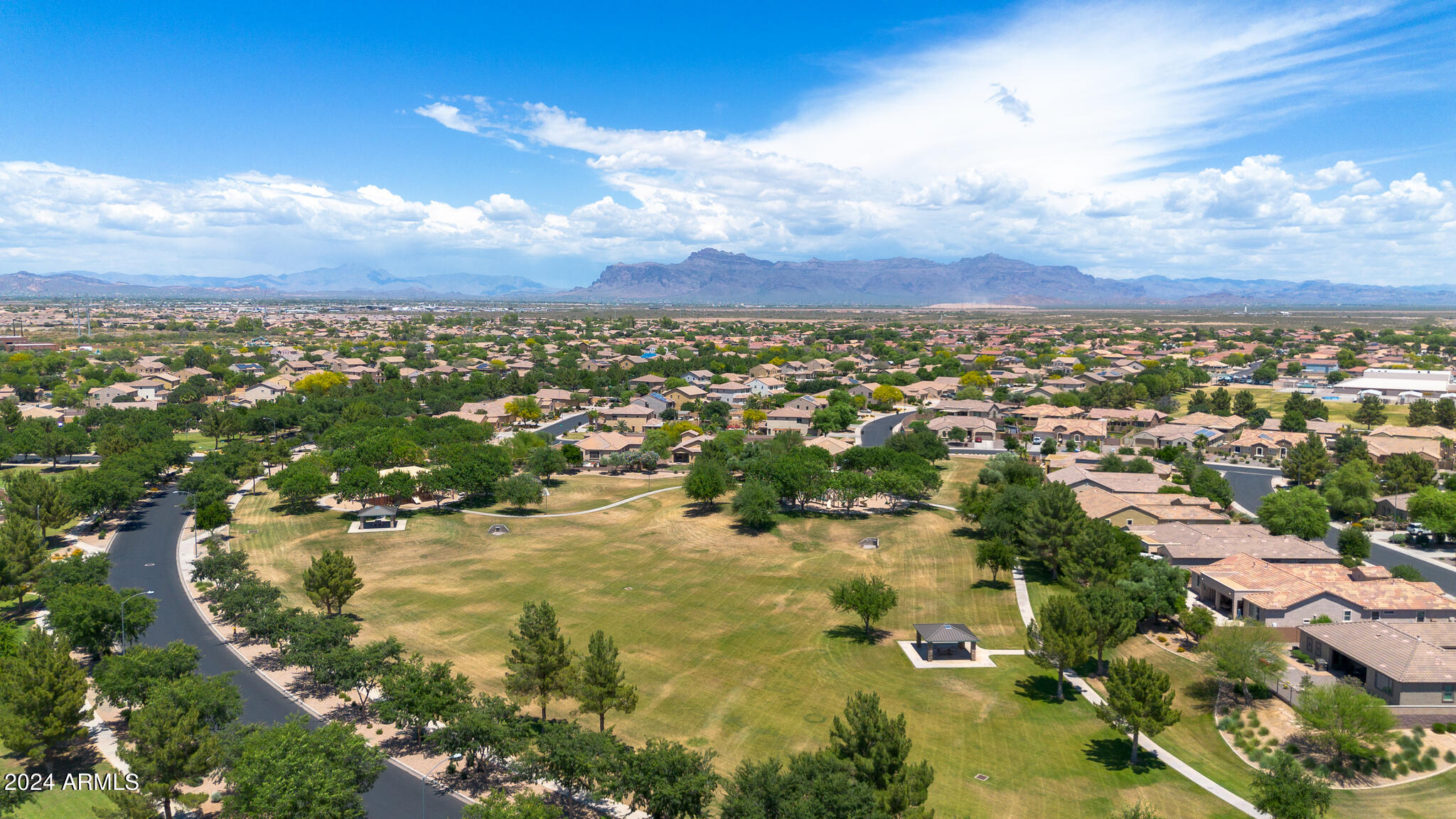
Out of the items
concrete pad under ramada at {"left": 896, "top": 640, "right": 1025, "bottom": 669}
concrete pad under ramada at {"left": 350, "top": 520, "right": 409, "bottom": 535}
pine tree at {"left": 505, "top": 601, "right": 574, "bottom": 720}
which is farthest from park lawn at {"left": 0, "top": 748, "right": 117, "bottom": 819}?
concrete pad under ramada at {"left": 896, "top": 640, "right": 1025, "bottom": 669}

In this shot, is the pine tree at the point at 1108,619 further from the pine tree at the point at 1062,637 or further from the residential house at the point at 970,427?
the residential house at the point at 970,427

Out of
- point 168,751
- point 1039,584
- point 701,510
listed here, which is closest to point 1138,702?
point 1039,584

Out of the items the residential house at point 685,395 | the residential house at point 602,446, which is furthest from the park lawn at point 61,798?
the residential house at point 685,395

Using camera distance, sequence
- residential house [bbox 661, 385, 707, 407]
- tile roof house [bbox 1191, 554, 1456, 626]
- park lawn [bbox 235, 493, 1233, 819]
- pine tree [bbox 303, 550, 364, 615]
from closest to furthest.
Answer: park lawn [bbox 235, 493, 1233, 819]
tile roof house [bbox 1191, 554, 1456, 626]
pine tree [bbox 303, 550, 364, 615]
residential house [bbox 661, 385, 707, 407]

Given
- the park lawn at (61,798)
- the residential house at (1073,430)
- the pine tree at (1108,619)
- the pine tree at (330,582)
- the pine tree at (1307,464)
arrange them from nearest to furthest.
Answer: the park lawn at (61,798) → the pine tree at (1108,619) → the pine tree at (330,582) → the pine tree at (1307,464) → the residential house at (1073,430)

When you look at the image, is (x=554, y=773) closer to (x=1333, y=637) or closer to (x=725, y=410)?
(x=1333, y=637)

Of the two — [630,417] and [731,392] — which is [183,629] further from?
[731,392]

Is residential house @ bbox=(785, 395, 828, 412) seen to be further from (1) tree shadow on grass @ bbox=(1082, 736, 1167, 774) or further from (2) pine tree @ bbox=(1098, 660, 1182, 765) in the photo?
(2) pine tree @ bbox=(1098, 660, 1182, 765)
